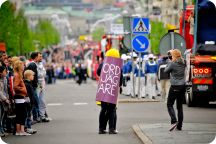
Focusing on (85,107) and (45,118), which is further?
(85,107)

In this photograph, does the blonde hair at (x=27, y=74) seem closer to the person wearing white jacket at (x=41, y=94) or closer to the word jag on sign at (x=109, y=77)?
the word jag on sign at (x=109, y=77)

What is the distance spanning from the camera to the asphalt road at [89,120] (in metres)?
21.2

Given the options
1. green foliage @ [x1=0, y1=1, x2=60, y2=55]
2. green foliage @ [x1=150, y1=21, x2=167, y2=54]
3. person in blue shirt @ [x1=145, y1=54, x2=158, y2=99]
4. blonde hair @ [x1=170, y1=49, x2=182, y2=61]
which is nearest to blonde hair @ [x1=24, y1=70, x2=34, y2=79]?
blonde hair @ [x1=170, y1=49, x2=182, y2=61]

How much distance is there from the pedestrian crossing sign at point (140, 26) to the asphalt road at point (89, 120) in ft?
8.16

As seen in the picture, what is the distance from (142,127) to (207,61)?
7.86 meters

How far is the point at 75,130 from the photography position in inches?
931

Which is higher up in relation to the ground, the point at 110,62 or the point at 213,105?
the point at 110,62

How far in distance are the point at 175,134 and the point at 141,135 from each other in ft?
2.30

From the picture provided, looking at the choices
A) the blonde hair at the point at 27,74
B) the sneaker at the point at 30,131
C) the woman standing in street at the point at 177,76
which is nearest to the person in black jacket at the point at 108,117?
the woman standing in street at the point at 177,76

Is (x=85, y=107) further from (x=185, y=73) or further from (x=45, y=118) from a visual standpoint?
(x=185, y=73)

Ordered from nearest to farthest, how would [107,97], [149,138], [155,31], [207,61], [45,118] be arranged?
[149,138] → [107,97] → [45,118] → [207,61] → [155,31]

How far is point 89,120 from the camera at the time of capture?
88.5 ft

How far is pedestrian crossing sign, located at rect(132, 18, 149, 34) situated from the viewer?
119ft

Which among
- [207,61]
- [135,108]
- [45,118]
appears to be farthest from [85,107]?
[45,118]
